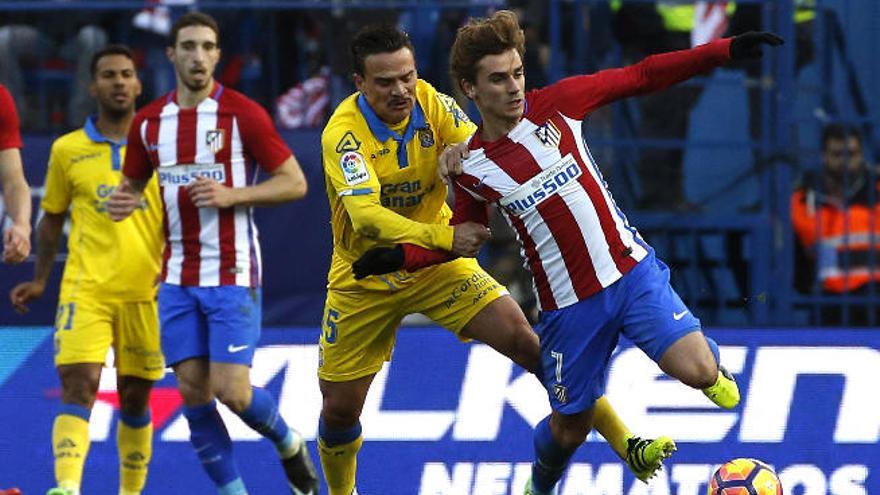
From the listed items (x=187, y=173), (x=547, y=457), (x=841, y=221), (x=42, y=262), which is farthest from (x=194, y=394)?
(x=841, y=221)

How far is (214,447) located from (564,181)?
89.2 inches

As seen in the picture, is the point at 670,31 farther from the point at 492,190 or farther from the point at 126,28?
the point at 492,190

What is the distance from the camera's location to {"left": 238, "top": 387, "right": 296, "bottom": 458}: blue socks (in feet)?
30.5

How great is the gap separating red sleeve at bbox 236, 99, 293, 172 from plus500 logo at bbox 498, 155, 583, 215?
1.64 meters

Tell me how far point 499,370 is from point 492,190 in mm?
1938

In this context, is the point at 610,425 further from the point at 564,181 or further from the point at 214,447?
the point at 214,447

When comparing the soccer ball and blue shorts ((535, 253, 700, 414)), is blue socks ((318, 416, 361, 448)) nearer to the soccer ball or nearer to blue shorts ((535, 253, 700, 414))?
blue shorts ((535, 253, 700, 414))

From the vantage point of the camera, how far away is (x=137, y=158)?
949cm

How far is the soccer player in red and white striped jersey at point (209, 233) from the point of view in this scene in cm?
933

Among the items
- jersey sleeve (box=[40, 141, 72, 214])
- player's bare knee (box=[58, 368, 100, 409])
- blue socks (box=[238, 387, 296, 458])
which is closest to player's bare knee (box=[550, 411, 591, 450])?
blue socks (box=[238, 387, 296, 458])

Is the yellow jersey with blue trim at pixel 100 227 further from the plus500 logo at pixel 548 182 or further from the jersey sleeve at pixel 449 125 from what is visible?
the plus500 logo at pixel 548 182

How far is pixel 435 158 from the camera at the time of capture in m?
8.60

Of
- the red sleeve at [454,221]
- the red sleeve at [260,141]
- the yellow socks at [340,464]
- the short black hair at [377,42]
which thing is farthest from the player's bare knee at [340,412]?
the short black hair at [377,42]

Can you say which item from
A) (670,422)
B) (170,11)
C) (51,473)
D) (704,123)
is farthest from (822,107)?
(51,473)
